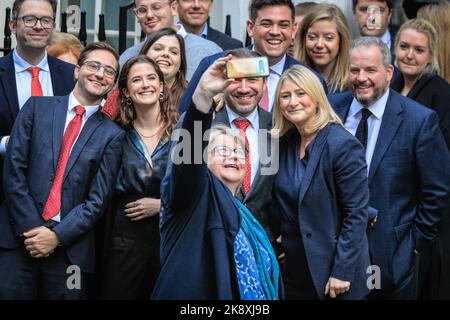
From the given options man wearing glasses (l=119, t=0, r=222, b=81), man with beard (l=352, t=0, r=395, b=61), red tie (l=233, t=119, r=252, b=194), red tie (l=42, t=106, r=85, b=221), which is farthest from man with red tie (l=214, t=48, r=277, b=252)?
man with beard (l=352, t=0, r=395, b=61)

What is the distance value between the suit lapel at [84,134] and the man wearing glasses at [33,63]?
23.0 inches

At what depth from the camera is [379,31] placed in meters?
8.51

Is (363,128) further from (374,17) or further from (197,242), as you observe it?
(197,242)

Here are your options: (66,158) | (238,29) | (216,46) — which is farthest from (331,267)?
(238,29)

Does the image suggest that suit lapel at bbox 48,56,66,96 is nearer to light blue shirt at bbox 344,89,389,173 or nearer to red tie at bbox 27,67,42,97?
red tie at bbox 27,67,42,97

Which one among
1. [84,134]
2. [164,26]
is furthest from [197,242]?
[164,26]

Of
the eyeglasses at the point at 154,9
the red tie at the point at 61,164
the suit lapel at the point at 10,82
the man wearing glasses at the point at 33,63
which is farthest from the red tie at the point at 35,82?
the eyeglasses at the point at 154,9

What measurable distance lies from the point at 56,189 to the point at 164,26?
1.85 meters

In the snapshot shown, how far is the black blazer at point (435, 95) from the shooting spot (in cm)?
736

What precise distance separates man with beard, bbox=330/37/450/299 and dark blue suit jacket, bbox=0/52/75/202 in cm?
196

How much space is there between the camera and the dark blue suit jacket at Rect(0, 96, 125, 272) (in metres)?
6.51

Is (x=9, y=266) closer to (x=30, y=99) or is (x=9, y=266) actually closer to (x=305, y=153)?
(x=30, y=99)

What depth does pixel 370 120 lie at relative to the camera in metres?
6.92

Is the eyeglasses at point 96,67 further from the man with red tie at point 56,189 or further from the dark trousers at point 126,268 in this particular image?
the dark trousers at point 126,268
